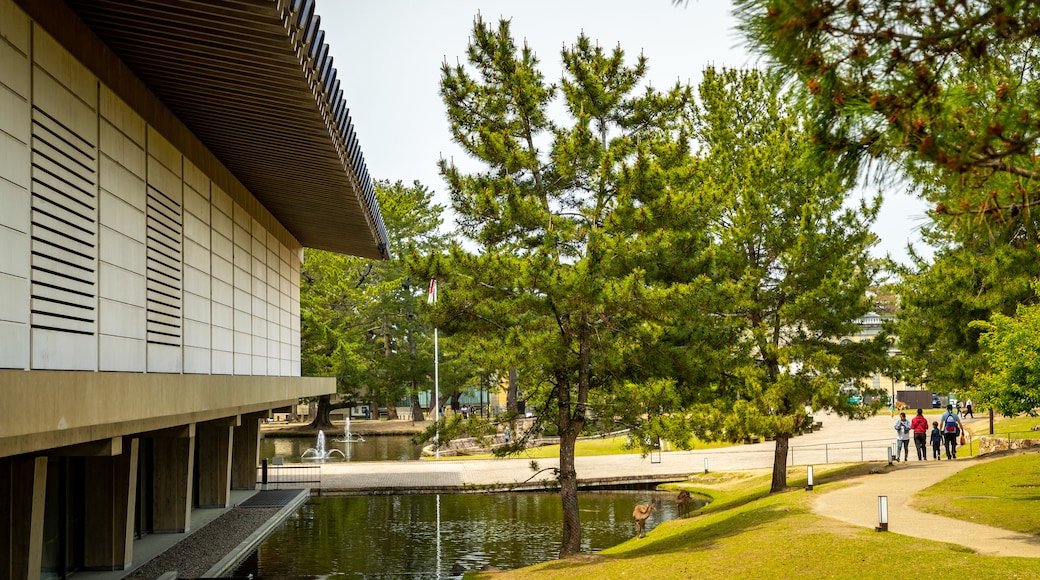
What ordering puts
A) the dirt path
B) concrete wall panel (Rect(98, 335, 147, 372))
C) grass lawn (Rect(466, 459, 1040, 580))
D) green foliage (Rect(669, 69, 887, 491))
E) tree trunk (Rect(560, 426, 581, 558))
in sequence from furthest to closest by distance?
green foliage (Rect(669, 69, 887, 491)) < tree trunk (Rect(560, 426, 581, 558)) < the dirt path < grass lawn (Rect(466, 459, 1040, 580)) < concrete wall panel (Rect(98, 335, 147, 372))

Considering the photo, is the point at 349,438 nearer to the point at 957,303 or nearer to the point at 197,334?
the point at 957,303

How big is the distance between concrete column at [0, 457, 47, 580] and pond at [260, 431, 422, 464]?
1258 inches

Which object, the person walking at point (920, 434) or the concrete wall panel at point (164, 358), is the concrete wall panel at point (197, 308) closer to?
the concrete wall panel at point (164, 358)

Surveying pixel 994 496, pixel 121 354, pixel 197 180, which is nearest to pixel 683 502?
pixel 994 496

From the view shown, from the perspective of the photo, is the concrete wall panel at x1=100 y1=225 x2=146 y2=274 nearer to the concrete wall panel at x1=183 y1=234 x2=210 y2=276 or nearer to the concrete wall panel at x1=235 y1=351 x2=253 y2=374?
the concrete wall panel at x1=183 y1=234 x2=210 y2=276

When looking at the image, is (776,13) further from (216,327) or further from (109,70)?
(216,327)

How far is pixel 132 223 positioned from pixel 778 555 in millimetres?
10482

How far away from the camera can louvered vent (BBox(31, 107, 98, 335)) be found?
29.8 feet

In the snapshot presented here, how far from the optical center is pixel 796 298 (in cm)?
2361

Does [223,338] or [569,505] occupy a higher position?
[223,338]

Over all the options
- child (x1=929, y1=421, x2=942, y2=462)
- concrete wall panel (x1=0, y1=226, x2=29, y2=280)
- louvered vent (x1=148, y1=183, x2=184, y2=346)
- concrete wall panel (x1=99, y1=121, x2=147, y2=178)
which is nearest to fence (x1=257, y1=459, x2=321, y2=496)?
louvered vent (x1=148, y1=183, x2=184, y2=346)

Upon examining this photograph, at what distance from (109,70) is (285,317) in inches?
553

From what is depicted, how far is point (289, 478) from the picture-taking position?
33.7 metres

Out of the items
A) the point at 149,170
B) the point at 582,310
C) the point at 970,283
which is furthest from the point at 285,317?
the point at 970,283
